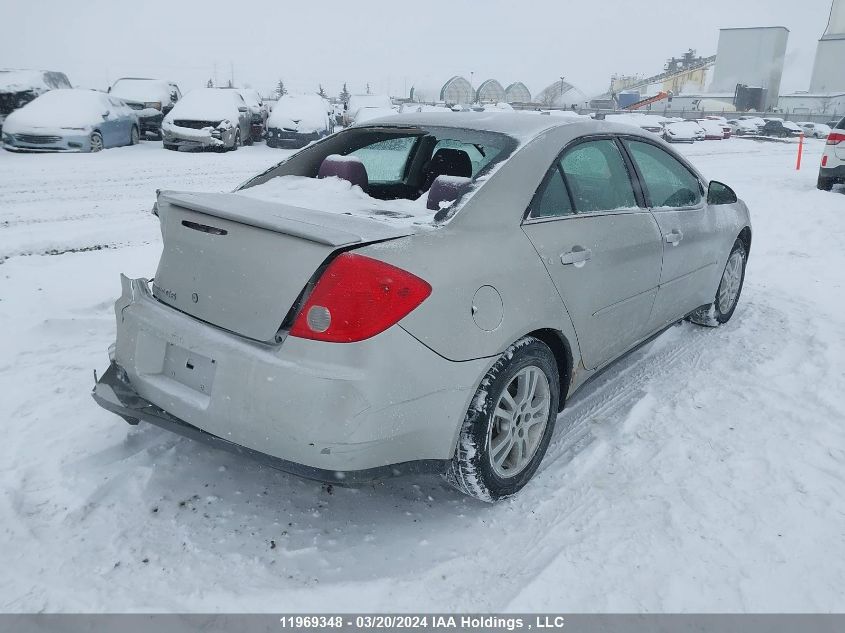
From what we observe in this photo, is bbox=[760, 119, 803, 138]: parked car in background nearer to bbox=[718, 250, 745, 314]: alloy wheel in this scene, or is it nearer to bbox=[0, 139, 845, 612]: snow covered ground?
bbox=[718, 250, 745, 314]: alloy wheel

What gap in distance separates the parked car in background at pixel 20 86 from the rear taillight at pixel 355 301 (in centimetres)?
1548

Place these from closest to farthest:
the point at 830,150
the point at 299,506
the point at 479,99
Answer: the point at 299,506 < the point at 830,150 < the point at 479,99

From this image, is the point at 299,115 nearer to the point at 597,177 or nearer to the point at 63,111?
the point at 63,111

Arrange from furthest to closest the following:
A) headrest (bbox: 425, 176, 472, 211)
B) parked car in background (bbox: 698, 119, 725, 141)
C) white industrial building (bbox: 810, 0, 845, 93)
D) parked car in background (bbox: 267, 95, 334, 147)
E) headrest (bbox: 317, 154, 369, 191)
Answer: white industrial building (bbox: 810, 0, 845, 93)
parked car in background (bbox: 698, 119, 725, 141)
parked car in background (bbox: 267, 95, 334, 147)
headrest (bbox: 317, 154, 369, 191)
headrest (bbox: 425, 176, 472, 211)

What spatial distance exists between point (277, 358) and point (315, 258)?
37 centimetres

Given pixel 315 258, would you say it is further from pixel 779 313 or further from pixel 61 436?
pixel 779 313

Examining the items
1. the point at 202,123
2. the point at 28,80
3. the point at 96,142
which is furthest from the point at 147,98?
the point at 96,142

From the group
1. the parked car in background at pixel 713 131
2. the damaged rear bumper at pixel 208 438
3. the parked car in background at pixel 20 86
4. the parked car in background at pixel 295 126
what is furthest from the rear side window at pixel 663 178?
the parked car in background at pixel 713 131

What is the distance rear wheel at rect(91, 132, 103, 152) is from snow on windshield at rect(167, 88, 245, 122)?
1572mm

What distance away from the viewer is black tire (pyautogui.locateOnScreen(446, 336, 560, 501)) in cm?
245

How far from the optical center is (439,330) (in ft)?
7.41

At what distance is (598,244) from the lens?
3031 millimetres

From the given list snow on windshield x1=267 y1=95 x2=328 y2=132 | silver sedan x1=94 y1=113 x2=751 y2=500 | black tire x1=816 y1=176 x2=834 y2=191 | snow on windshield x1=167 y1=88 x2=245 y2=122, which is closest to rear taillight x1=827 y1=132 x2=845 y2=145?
black tire x1=816 y1=176 x2=834 y2=191

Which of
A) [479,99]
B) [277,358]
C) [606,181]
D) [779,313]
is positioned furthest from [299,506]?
[479,99]
